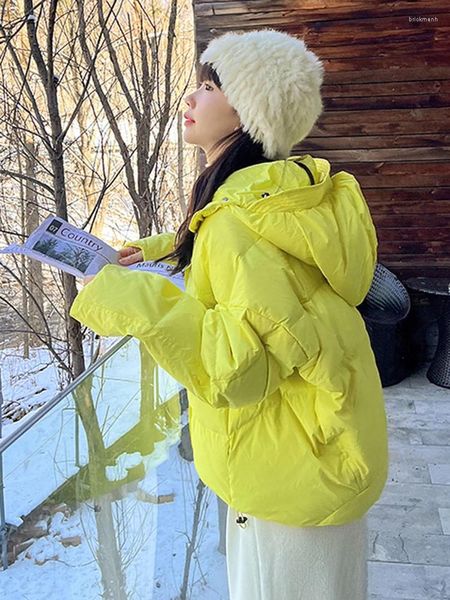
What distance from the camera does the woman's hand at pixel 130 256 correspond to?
116 centimetres

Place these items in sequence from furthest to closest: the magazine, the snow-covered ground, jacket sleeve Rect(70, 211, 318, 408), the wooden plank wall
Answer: the wooden plank wall
the snow-covered ground
the magazine
jacket sleeve Rect(70, 211, 318, 408)

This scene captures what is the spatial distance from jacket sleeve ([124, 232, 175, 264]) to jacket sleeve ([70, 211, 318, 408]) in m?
0.35

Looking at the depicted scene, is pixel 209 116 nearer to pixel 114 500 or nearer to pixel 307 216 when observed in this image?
pixel 307 216

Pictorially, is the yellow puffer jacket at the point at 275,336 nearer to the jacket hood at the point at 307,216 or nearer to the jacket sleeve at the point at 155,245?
the jacket hood at the point at 307,216

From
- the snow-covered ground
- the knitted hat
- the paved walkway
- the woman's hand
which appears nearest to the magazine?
the woman's hand

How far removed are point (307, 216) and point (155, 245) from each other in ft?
1.41

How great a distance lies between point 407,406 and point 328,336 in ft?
7.50

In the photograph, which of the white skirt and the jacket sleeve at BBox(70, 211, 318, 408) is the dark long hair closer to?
the jacket sleeve at BBox(70, 211, 318, 408)

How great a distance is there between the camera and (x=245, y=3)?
127 inches

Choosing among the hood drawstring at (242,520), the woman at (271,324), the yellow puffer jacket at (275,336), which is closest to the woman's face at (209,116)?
the woman at (271,324)

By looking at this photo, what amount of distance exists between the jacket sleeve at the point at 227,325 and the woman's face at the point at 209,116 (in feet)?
0.67

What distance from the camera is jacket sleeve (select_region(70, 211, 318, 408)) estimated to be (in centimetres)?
80

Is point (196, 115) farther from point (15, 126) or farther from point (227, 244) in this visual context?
point (15, 126)

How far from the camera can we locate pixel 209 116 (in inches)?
38.6
